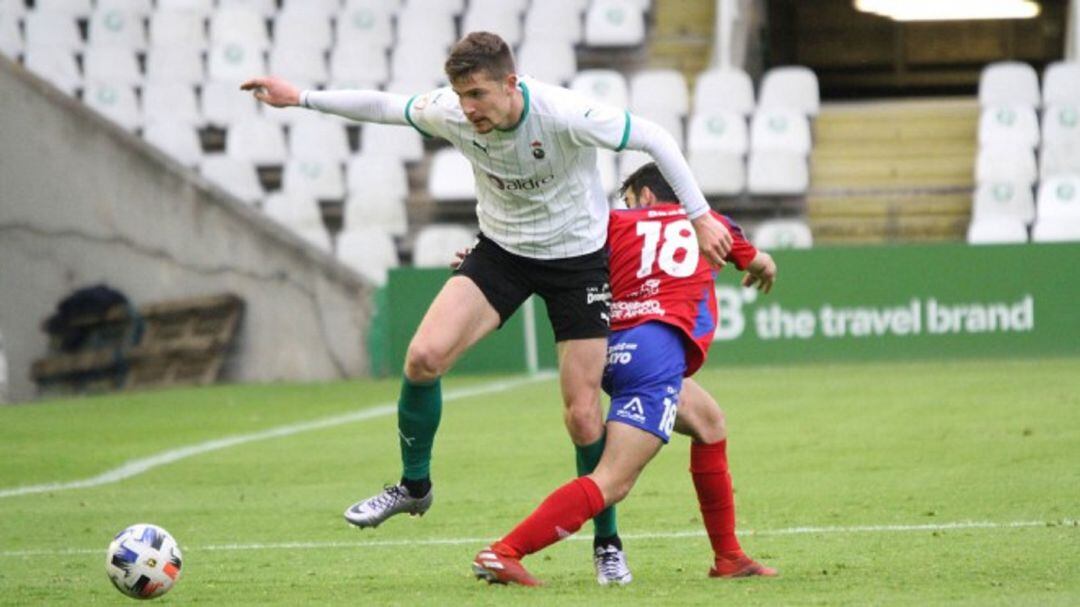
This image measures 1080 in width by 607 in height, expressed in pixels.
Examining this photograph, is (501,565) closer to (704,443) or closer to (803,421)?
(704,443)

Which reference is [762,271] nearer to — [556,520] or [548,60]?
[556,520]

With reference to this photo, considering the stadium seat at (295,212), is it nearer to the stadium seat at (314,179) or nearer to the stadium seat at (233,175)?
the stadium seat at (314,179)

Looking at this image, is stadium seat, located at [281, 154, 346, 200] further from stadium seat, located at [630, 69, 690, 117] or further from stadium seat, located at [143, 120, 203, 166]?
stadium seat, located at [630, 69, 690, 117]

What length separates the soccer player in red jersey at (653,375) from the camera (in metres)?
6.54

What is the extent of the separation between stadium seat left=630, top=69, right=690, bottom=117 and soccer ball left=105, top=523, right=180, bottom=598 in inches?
606

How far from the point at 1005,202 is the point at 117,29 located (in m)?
9.92

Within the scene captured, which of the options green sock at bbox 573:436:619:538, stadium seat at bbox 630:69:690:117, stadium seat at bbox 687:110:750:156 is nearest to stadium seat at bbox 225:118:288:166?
stadium seat at bbox 630:69:690:117

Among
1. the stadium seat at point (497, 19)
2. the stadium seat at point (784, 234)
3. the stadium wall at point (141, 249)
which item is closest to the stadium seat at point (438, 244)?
the stadium wall at point (141, 249)

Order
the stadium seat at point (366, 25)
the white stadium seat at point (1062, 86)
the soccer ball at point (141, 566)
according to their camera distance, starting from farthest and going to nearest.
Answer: the stadium seat at point (366, 25)
the white stadium seat at point (1062, 86)
the soccer ball at point (141, 566)

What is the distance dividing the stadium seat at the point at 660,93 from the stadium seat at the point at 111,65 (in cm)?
547

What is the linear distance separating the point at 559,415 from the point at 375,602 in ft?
27.2

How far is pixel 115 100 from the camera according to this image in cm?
2244

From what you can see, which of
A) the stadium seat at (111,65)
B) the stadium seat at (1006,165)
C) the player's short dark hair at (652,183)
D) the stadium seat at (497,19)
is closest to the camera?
the player's short dark hair at (652,183)

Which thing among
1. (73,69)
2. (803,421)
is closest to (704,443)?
(803,421)
